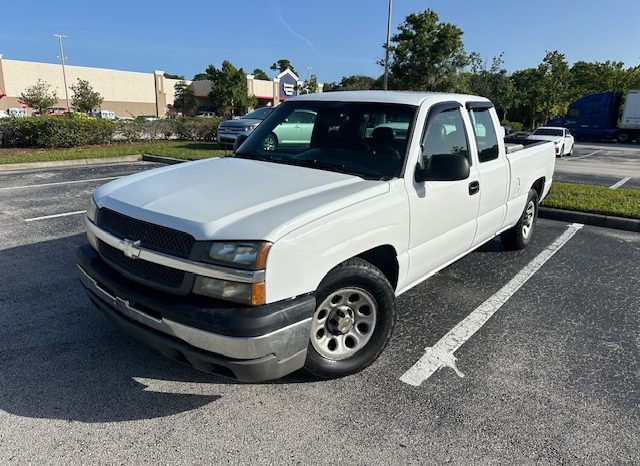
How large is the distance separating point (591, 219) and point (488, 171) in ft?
13.3

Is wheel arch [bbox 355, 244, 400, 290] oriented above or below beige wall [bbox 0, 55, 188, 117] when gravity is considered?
below

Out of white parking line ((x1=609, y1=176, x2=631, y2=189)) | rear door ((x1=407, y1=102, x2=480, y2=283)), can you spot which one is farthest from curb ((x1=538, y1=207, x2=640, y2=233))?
white parking line ((x1=609, y1=176, x2=631, y2=189))

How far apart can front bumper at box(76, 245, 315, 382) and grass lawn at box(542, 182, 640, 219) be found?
21.8 ft

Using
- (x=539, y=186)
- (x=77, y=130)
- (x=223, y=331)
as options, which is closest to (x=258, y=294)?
(x=223, y=331)

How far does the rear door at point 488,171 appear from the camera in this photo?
415cm

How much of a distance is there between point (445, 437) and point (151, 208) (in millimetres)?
2073

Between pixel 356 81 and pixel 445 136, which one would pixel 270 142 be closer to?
pixel 445 136

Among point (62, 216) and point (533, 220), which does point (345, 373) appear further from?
point (62, 216)

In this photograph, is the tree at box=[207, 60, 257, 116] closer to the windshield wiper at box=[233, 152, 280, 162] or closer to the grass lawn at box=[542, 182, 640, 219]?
the grass lawn at box=[542, 182, 640, 219]

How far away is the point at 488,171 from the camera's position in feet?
13.7

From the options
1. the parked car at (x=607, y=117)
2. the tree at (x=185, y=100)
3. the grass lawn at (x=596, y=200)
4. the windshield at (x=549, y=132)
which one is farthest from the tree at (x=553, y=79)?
the tree at (x=185, y=100)

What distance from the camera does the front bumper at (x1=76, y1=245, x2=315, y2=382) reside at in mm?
2275

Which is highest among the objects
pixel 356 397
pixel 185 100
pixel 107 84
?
pixel 107 84

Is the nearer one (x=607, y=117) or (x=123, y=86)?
(x=607, y=117)
